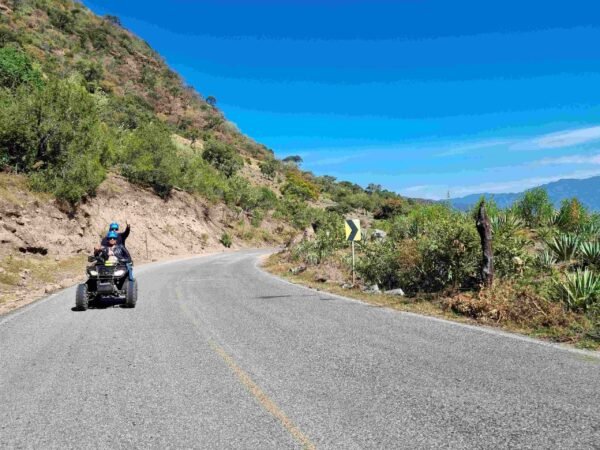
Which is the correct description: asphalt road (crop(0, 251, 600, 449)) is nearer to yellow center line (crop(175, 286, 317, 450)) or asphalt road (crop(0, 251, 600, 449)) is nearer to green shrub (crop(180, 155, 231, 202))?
yellow center line (crop(175, 286, 317, 450))

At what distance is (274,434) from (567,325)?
6498 mm

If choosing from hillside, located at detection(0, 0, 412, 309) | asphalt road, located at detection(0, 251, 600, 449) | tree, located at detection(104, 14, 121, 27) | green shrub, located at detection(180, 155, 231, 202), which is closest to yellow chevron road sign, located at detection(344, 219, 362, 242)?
asphalt road, located at detection(0, 251, 600, 449)

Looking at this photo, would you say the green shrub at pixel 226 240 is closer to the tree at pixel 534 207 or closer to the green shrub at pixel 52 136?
the green shrub at pixel 52 136

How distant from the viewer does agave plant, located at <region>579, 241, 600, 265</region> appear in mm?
12586

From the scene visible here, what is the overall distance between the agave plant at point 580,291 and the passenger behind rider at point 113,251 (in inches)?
391

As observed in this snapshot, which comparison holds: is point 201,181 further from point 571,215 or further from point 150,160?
point 571,215

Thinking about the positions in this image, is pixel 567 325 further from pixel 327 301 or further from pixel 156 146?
pixel 156 146

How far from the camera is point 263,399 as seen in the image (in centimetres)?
529

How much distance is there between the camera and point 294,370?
6.40 metres

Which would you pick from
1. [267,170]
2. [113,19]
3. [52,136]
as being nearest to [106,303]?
[52,136]

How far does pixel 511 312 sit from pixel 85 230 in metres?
27.9

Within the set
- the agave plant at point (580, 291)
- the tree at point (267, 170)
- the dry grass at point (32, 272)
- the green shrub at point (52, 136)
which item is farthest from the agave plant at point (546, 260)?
the tree at point (267, 170)

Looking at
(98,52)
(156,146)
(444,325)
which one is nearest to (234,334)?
(444,325)

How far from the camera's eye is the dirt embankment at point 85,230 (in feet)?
A: 63.9
